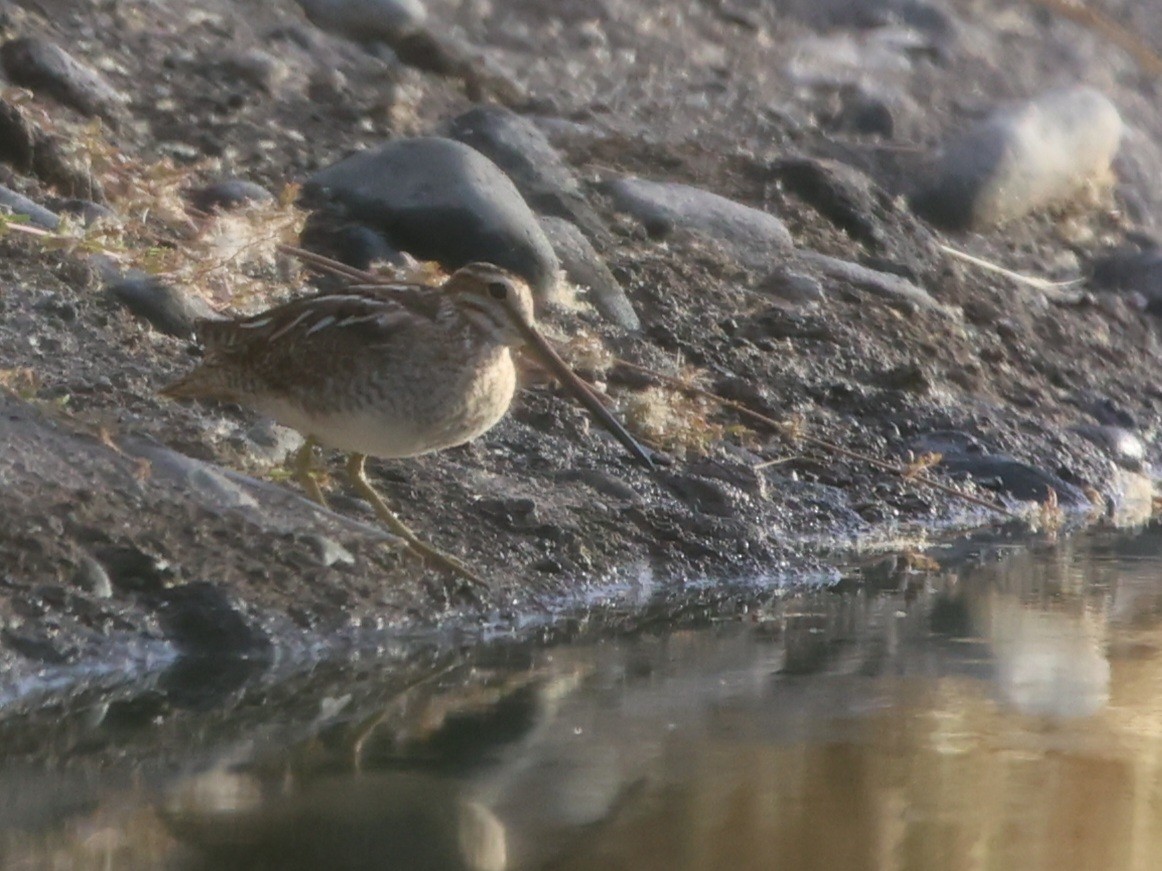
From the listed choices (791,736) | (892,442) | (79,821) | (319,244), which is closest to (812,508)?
(892,442)

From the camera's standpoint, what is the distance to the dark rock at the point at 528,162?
25.6 feet

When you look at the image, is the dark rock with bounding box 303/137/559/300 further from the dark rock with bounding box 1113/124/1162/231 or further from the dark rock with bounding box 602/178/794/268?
the dark rock with bounding box 1113/124/1162/231

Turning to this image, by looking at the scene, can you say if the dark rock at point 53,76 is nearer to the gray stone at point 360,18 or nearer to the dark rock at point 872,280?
the gray stone at point 360,18

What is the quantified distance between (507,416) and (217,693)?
2181mm

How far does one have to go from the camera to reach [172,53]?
8.43 m

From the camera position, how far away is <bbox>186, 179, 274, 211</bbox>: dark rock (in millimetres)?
7066

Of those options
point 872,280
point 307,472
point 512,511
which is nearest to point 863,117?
point 872,280

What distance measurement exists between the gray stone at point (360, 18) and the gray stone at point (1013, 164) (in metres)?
2.43

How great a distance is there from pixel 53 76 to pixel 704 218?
8.29ft

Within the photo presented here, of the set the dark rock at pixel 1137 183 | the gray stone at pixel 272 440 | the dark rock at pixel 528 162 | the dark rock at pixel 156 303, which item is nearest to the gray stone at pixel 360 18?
the dark rock at pixel 528 162

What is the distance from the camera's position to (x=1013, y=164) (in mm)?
9383

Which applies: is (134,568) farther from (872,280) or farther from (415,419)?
(872,280)

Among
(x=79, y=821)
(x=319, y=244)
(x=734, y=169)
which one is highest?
(x=734, y=169)

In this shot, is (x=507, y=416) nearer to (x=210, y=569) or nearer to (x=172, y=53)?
(x=210, y=569)
